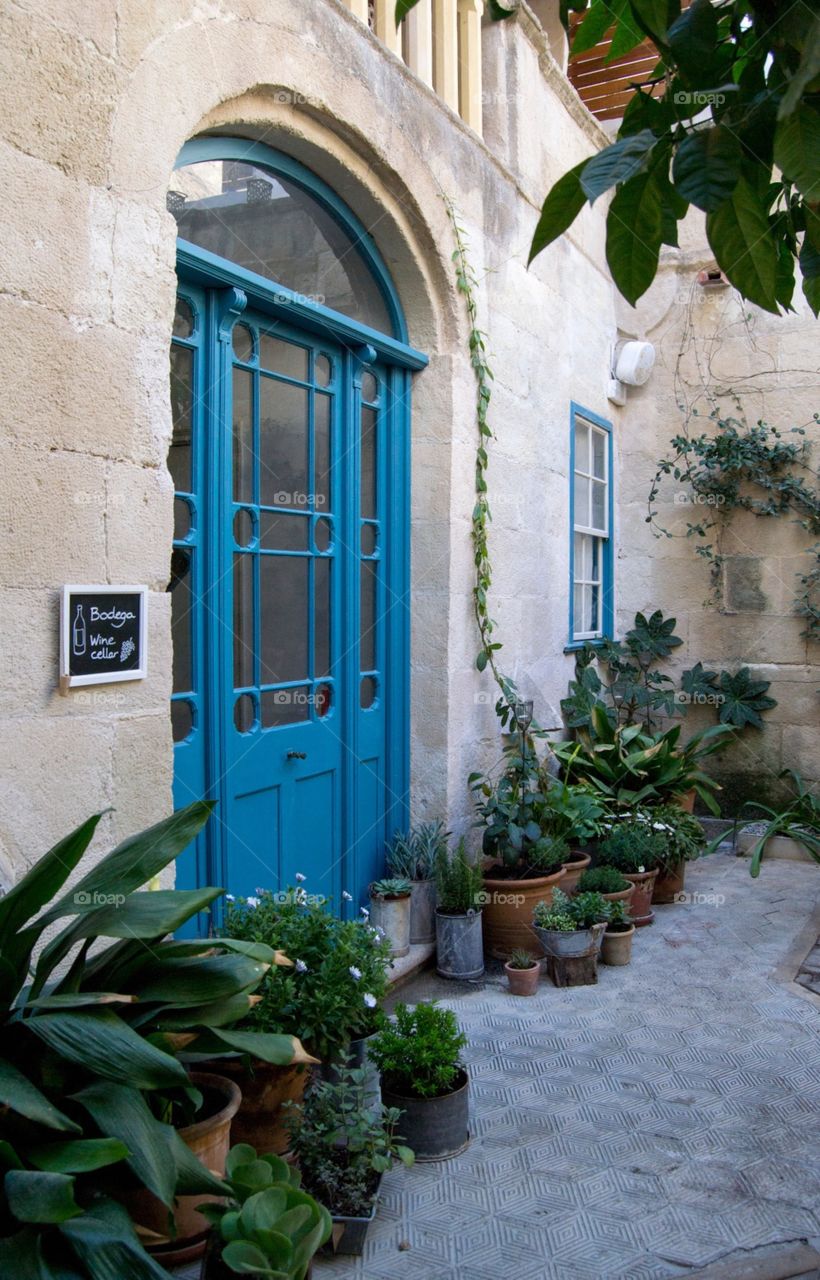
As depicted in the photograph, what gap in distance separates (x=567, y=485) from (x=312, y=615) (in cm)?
266

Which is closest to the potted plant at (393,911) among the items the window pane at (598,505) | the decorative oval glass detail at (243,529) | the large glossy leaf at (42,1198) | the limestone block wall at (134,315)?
the limestone block wall at (134,315)

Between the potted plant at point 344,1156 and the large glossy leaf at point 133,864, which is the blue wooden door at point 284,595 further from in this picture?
the large glossy leaf at point 133,864

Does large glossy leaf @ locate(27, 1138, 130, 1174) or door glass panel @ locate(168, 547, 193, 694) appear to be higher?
door glass panel @ locate(168, 547, 193, 694)

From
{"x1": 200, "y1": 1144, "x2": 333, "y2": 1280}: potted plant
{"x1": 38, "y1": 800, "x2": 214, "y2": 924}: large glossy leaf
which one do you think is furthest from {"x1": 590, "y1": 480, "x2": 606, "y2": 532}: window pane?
{"x1": 200, "y1": 1144, "x2": 333, "y2": 1280}: potted plant

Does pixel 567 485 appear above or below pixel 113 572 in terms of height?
above

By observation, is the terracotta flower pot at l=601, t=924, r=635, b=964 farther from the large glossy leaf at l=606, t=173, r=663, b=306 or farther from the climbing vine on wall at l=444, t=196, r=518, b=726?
the large glossy leaf at l=606, t=173, r=663, b=306

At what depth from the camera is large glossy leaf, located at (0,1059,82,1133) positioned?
5.80ft

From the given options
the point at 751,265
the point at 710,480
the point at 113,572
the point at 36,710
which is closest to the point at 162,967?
the point at 36,710

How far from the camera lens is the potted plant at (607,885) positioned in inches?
193

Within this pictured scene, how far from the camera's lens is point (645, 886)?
Result: 526cm

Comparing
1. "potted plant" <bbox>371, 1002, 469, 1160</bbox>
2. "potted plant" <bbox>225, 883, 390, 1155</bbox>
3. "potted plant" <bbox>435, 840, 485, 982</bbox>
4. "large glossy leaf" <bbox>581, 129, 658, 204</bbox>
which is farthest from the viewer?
"potted plant" <bbox>435, 840, 485, 982</bbox>

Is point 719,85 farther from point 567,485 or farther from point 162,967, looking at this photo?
point 567,485

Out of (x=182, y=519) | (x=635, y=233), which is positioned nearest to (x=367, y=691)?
(x=182, y=519)

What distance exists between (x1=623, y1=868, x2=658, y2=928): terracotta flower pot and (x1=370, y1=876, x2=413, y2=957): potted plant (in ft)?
4.43
